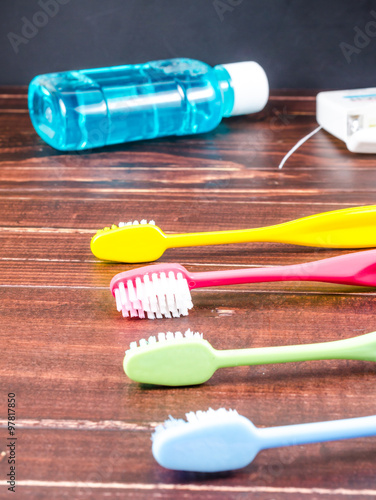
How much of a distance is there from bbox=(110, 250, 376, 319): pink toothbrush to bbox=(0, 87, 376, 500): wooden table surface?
0.06 ft

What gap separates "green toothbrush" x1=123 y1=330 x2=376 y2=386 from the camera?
0.50 meters

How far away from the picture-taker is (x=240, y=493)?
43 centimetres

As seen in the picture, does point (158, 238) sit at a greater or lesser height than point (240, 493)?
greater

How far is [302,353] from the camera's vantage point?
1.66 ft

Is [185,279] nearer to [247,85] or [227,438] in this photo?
[227,438]

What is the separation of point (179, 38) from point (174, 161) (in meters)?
0.34

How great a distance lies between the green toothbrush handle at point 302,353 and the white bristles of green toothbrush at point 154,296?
0.37 feet

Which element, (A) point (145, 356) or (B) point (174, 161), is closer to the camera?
(A) point (145, 356)

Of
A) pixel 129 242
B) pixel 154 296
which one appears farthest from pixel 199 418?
pixel 129 242

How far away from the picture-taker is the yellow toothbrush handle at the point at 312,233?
70 centimetres

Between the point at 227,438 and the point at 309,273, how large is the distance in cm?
24

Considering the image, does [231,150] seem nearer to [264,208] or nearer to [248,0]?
[264,208]

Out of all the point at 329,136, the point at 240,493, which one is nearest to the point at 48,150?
the point at 329,136

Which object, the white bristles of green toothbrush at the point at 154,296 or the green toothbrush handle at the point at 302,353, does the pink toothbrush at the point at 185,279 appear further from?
the green toothbrush handle at the point at 302,353
